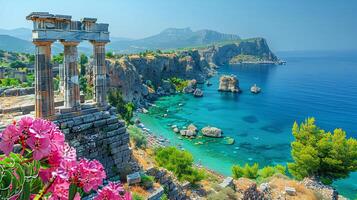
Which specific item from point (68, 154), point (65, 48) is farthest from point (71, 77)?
point (68, 154)

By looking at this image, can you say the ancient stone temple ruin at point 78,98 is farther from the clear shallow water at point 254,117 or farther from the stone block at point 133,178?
the clear shallow water at point 254,117

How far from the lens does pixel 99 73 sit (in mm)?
12234

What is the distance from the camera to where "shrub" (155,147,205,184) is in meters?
19.6

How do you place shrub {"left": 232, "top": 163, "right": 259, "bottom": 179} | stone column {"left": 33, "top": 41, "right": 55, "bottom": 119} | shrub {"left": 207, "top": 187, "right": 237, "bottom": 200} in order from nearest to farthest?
1. stone column {"left": 33, "top": 41, "right": 55, "bottom": 119}
2. shrub {"left": 207, "top": 187, "right": 237, "bottom": 200}
3. shrub {"left": 232, "top": 163, "right": 259, "bottom": 179}

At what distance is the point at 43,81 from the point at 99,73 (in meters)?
2.30

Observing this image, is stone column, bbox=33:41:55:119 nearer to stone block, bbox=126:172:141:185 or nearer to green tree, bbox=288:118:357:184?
stone block, bbox=126:172:141:185

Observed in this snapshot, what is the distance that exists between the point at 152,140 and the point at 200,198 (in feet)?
89.0

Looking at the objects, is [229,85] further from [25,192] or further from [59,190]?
[25,192]

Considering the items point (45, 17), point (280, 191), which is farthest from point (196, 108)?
point (45, 17)

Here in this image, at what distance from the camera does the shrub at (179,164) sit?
770 inches

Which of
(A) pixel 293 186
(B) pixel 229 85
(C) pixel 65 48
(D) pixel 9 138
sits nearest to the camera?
(D) pixel 9 138

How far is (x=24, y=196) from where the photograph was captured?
254cm

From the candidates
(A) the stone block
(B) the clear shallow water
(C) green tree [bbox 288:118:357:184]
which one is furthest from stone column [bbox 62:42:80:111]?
(B) the clear shallow water

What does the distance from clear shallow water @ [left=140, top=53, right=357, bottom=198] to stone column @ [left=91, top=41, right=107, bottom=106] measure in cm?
2709
